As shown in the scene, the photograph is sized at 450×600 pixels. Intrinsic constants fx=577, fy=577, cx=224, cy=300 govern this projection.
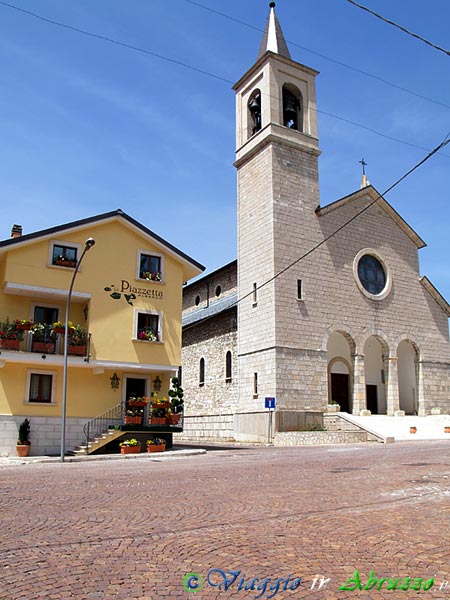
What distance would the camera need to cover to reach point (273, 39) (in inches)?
1324

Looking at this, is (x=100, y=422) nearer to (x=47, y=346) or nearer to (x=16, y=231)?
(x=47, y=346)

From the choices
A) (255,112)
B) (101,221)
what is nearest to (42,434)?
(101,221)

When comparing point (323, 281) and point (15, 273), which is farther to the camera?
point (323, 281)

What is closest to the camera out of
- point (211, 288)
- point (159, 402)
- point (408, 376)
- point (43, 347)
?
point (43, 347)

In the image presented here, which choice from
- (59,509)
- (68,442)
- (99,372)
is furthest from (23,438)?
(59,509)

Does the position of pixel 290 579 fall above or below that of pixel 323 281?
below

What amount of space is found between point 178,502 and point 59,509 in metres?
1.67

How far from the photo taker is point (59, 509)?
783 centimetres

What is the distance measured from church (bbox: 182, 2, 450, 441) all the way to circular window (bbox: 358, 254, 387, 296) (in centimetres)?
8

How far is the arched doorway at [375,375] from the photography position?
33.6 meters

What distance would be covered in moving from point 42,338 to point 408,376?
22.8 metres

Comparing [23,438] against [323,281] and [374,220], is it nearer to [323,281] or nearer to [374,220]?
[323,281]

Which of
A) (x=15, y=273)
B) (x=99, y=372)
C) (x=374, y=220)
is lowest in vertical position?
(x=99, y=372)

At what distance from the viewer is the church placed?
2922cm
